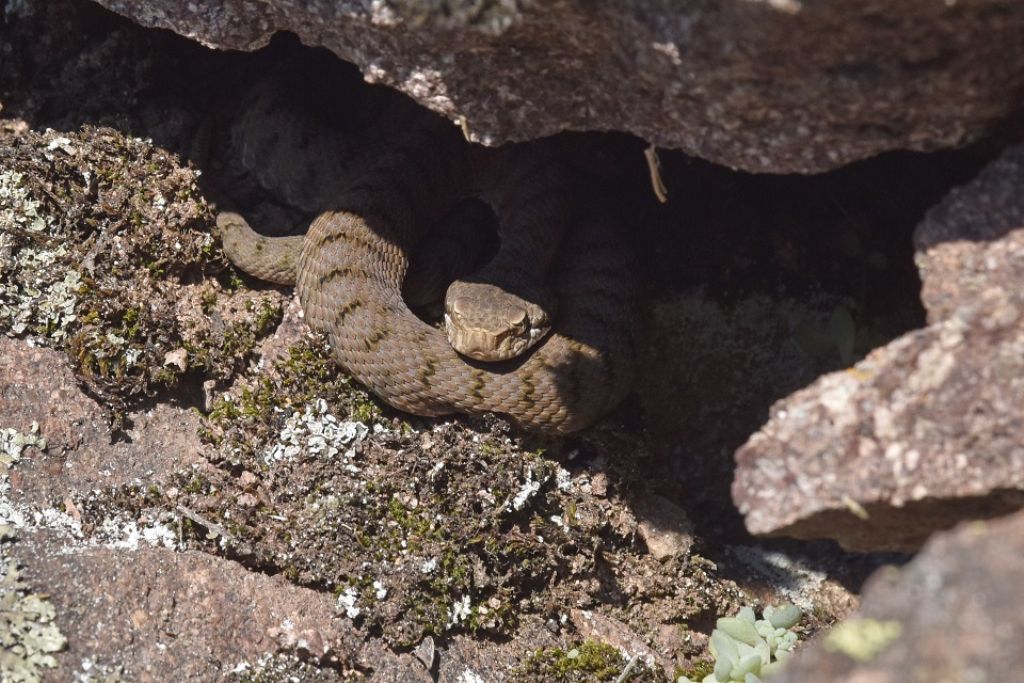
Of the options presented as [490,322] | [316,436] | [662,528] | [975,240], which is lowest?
[316,436]

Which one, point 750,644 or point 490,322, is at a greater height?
point 490,322

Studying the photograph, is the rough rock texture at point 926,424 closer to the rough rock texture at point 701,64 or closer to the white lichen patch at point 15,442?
the rough rock texture at point 701,64

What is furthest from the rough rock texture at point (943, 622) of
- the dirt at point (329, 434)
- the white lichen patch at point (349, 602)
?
the white lichen patch at point (349, 602)

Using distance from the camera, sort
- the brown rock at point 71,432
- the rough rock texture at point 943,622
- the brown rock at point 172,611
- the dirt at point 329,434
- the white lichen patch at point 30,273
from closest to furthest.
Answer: the rough rock texture at point 943,622 < the brown rock at point 172,611 < the dirt at point 329,434 < the brown rock at point 71,432 < the white lichen patch at point 30,273

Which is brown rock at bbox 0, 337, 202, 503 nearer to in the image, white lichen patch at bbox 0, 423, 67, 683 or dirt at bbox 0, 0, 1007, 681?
dirt at bbox 0, 0, 1007, 681

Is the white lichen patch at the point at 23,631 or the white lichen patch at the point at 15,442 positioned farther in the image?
the white lichen patch at the point at 15,442

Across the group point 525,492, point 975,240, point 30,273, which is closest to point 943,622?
point 975,240

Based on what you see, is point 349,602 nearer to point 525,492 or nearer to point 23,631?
point 525,492
